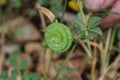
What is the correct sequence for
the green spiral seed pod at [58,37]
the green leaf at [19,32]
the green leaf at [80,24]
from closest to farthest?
the green spiral seed pod at [58,37] < the green leaf at [80,24] < the green leaf at [19,32]

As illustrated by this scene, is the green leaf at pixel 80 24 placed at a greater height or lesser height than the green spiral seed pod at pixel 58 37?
greater

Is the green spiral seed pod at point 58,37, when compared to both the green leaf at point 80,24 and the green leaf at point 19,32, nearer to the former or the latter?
the green leaf at point 80,24

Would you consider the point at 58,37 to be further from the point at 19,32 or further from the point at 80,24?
the point at 19,32

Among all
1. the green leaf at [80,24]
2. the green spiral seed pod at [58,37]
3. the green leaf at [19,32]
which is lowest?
the green leaf at [19,32]

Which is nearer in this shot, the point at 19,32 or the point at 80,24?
the point at 80,24

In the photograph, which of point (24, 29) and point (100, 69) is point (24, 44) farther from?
Answer: point (100, 69)

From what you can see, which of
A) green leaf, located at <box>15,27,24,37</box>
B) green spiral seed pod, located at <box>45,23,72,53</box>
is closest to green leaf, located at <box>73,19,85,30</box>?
green spiral seed pod, located at <box>45,23,72,53</box>

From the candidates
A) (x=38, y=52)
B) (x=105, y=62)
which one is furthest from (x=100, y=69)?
(x=38, y=52)

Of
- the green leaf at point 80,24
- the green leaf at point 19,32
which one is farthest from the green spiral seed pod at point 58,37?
the green leaf at point 19,32

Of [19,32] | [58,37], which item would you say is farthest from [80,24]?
[19,32]
